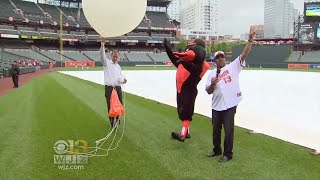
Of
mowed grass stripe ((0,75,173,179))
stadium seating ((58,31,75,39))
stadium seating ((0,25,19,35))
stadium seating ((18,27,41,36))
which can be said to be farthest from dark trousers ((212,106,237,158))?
stadium seating ((58,31,75,39))

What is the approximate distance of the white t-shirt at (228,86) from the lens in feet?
19.9

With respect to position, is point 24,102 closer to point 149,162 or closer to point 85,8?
point 85,8

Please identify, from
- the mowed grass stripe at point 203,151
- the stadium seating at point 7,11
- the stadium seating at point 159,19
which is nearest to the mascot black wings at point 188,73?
the mowed grass stripe at point 203,151

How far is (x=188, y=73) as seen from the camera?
7262 mm

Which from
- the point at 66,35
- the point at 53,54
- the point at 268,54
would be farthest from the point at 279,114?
the point at 66,35

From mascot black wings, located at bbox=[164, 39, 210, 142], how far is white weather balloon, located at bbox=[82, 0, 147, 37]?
2.93 feet

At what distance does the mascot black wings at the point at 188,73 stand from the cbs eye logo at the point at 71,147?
180 cm

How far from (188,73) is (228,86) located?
1.30 meters

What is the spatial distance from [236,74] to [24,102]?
35.4ft

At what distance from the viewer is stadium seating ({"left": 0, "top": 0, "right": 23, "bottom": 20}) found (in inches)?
2675

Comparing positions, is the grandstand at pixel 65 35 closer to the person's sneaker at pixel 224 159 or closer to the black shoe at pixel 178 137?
the black shoe at pixel 178 137

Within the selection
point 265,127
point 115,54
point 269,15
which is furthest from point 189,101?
point 269,15

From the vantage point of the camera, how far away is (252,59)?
73.8 m

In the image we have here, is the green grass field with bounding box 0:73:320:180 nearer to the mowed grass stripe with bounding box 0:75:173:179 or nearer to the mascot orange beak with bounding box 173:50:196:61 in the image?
the mowed grass stripe with bounding box 0:75:173:179
